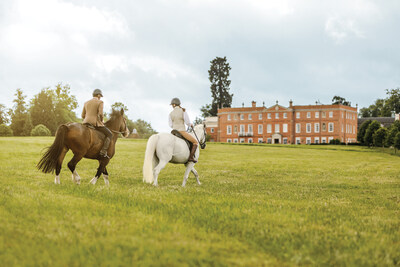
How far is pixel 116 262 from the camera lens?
422 cm

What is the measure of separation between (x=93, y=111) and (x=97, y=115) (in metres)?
0.19

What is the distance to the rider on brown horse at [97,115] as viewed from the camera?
10.7 metres

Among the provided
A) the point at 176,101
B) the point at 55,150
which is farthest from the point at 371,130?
the point at 55,150

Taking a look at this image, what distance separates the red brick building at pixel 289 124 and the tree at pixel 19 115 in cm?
4610

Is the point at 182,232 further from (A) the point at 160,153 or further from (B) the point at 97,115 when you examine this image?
Answer: (B) the point at 97,115

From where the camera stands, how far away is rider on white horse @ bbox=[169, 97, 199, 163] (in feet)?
36.6

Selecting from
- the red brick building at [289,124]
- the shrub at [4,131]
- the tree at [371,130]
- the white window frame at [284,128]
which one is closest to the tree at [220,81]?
the red brick building at [289,124]

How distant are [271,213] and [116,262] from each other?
365cm

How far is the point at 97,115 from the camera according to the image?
1082 centimetres

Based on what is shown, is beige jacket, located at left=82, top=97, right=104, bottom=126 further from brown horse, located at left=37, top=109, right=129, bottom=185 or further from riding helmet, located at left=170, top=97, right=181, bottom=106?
riding helmet, located at left=170, top=97, right=181, bottom=106

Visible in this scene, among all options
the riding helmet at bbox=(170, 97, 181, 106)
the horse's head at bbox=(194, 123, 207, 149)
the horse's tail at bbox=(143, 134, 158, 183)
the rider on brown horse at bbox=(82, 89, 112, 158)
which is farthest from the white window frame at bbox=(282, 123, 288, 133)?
the rider on brown horse at bbox=(82, 89, 112, 158)

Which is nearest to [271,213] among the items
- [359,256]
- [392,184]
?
[359,256]

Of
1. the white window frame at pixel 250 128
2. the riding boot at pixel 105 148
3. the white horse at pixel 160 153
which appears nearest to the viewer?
the white horse at pixel 160 153

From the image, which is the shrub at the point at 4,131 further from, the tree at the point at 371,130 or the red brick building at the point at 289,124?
the tree at the point at 371,130
